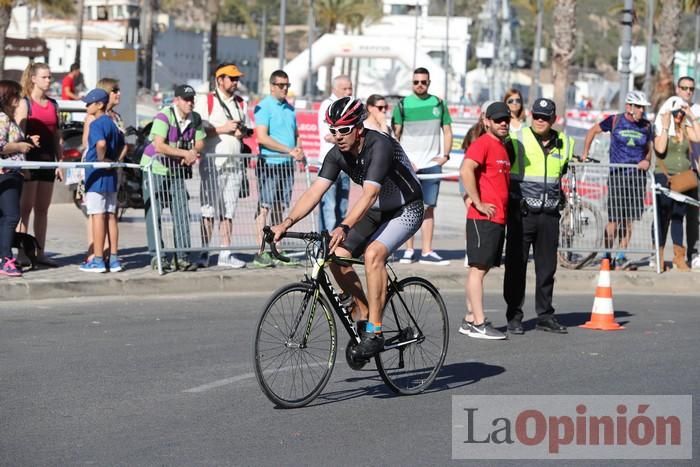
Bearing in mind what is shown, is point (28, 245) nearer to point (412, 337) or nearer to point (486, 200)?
point (486, 200)

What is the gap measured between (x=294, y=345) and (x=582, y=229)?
7762 mm

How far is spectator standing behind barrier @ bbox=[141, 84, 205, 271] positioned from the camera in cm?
1320

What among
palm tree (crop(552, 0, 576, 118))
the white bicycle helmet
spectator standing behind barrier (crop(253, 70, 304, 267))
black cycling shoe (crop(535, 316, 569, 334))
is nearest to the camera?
black cycling shoe (crop(535, 316, 569, 334))

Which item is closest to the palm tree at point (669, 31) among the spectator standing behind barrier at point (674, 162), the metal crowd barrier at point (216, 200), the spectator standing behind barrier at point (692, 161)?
the spectator standing behind barrier at point (692, 161)

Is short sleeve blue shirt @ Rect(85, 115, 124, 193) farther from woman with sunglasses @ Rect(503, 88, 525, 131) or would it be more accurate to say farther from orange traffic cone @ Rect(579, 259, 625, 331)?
orange traffic cone @ Rect(579, 259, 625, 331)

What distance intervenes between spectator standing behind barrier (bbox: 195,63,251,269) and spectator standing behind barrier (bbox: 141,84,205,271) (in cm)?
28

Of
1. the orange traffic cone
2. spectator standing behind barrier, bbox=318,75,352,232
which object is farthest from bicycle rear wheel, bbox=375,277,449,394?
spectator standing behind barrier, bbox=318,75,352,232

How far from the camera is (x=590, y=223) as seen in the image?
49.7 feet

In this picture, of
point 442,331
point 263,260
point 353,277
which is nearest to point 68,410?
point 353,277

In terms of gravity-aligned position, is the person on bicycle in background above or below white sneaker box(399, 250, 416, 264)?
above

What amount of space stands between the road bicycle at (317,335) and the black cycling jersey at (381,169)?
0.49 metres

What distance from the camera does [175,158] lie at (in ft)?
43.8

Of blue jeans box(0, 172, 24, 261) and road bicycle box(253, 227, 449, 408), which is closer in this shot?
road bicycle box(253, 227, 449, 408)

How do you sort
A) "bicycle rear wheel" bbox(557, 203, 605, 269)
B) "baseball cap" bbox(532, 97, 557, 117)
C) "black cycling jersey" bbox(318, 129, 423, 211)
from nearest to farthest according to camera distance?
"black cycling jersey" bbox(318, 129, 423, 211), "baseball cap" bbox(532, 97, 557, 117), "bicycle rear wheel" bbox(557, 203, 605, 269)
